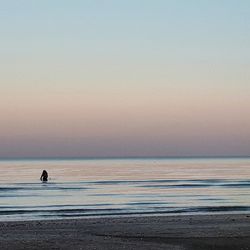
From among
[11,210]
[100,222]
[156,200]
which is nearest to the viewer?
[100,222]

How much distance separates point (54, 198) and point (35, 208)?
29.1 feet

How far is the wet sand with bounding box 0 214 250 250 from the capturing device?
1825 centimetres

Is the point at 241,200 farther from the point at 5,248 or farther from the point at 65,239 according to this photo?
the point at 5,248

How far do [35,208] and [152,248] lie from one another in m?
21.2

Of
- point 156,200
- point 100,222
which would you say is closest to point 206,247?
point 100,222

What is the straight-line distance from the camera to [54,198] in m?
46.7

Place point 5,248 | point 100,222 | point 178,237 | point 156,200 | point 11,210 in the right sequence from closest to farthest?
point 5,248, point 178,237, point 100,222, point 11,210, point 156,200

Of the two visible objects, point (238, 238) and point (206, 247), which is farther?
point (238, 238)

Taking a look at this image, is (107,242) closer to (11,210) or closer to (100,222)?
(100,222)

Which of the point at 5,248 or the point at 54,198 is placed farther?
the point at 54,198

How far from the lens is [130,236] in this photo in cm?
2067

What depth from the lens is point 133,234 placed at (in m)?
21.3

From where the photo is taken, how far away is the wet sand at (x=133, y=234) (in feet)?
59.9

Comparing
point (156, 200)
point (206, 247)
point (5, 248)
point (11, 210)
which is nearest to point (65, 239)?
point (5, 248)
